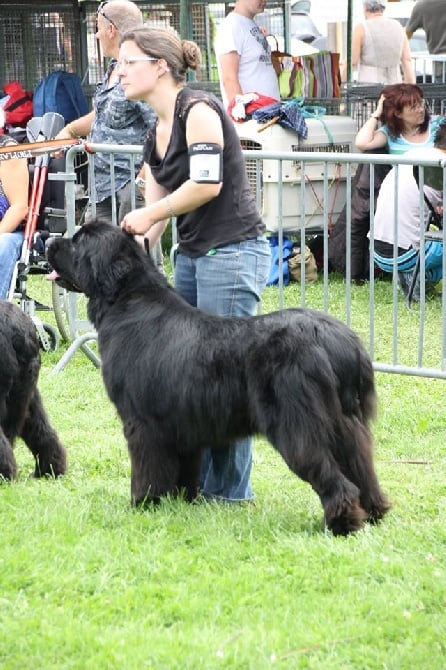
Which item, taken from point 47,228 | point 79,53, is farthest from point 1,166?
point 79,53

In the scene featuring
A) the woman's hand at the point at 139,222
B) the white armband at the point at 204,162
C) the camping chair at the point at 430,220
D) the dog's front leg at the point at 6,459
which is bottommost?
the dog's front leg at the point at 6,459

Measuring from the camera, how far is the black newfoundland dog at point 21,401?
5613 mm

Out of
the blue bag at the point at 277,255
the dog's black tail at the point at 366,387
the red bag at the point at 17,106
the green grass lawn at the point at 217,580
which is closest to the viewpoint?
the green grass lawn at the point at 217,580

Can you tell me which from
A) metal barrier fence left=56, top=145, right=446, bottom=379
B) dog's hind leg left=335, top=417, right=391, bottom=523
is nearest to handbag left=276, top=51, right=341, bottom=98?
metal barrier fence left=56, top=145, right=446, bottom=379

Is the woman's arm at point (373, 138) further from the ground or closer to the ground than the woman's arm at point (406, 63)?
closer to the ground

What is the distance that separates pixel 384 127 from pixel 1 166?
4201 mm

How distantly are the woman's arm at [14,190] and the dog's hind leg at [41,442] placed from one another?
9.68 ft

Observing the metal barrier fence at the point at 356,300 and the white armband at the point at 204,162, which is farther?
the metal barrier fence at the point at 356,300

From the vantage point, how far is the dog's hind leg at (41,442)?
589 centimetres

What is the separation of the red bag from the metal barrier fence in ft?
13.9

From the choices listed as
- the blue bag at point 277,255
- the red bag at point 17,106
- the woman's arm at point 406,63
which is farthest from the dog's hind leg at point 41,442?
the woman's arm at point 406,63

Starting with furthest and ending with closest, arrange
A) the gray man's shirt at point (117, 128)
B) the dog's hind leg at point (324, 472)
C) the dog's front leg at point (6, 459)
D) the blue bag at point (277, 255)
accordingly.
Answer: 1. the blue bag at point (277, 255)
2. the gray man's shirt at point (117, 128)
3. the dog's front leg at point (6, 459)
4. the dog's hind leg at point (324, 472)

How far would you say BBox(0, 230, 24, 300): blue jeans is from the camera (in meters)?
8.56

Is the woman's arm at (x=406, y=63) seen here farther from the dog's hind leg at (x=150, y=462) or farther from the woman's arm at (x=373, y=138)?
the dog's hind leg at (x=150, y=462)
